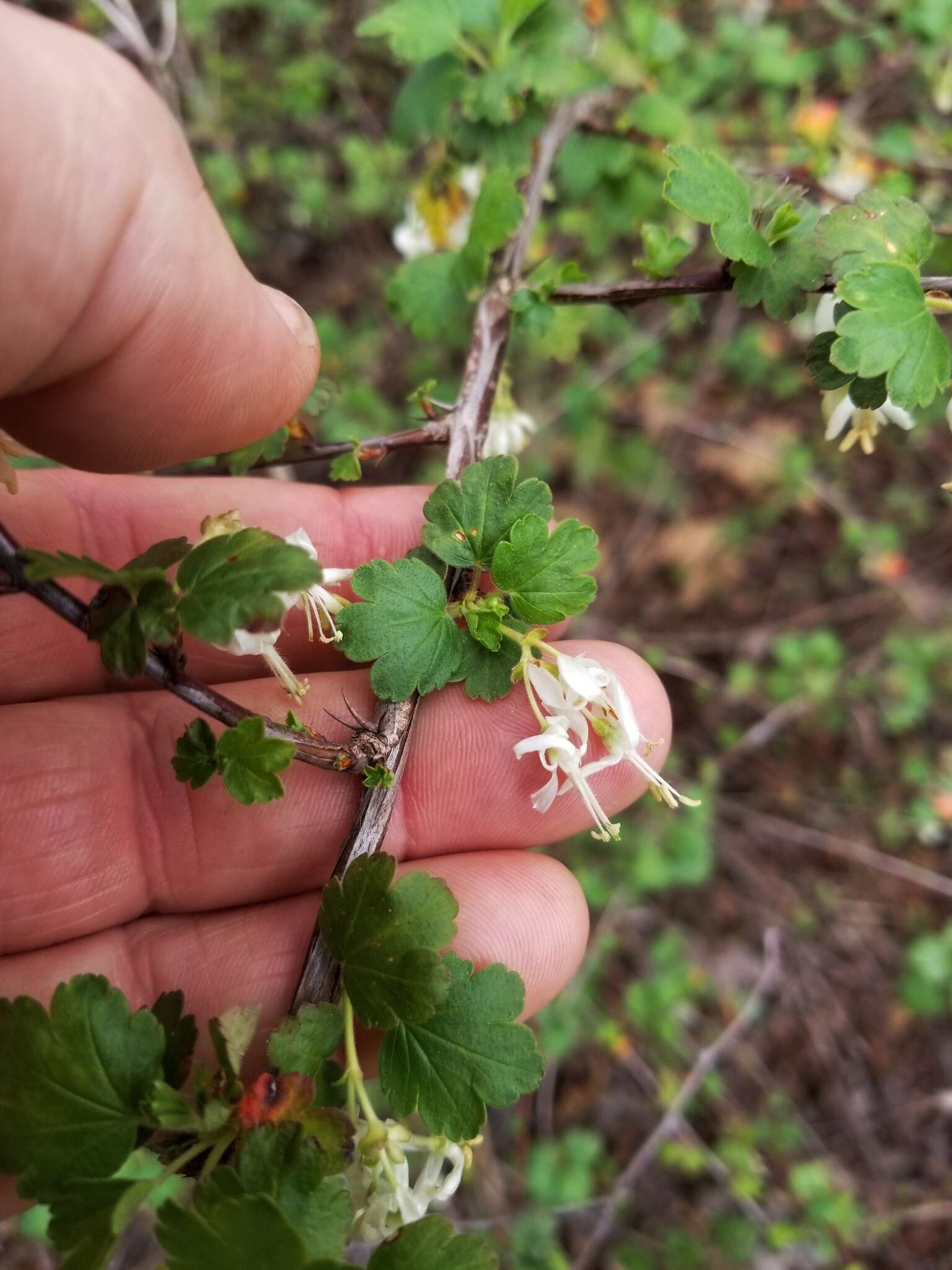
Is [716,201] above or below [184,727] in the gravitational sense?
above

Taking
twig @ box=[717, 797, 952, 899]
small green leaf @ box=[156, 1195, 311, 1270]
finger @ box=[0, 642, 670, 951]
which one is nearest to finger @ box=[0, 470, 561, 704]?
finger @ box=[0, 642, 670, 951]

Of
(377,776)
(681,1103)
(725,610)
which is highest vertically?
(377,776)

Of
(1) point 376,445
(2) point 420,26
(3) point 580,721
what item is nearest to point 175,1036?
(3) point 580,721

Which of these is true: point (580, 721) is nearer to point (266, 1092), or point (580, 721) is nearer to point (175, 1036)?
point (266, 1092)

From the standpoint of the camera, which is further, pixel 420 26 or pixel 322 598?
pixel 420 26

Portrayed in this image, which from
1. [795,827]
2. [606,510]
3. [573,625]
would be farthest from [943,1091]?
[606,510]

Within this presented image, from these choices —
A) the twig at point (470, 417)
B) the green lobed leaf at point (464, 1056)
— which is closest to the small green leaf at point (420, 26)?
the twig at point (470, 417)
